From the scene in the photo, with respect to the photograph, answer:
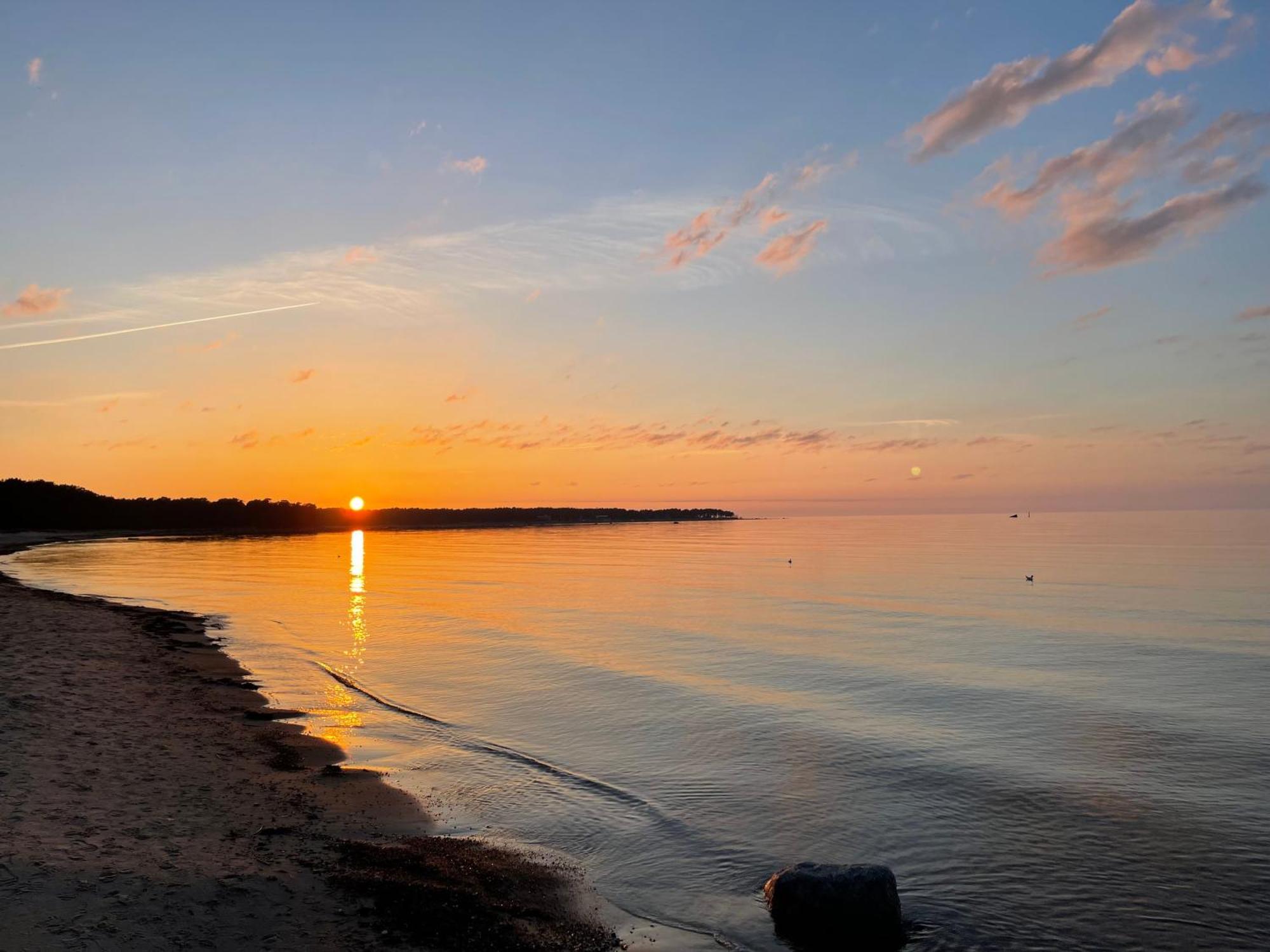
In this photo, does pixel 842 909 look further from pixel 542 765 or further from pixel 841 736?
pixel 841 736

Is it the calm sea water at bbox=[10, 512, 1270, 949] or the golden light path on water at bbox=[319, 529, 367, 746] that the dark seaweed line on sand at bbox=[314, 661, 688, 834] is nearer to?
the calm sea water at bbox=[10, 512, 1270, 949]

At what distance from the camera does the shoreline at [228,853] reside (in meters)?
10.2

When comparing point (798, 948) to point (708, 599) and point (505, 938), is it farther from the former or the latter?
point (708, 599)

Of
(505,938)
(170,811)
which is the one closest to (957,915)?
(505,938)

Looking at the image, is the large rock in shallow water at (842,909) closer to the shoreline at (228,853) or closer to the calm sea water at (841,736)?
the calm sea water at (841,736)

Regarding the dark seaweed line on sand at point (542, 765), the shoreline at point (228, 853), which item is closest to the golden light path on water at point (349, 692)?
the shoreline at point (228, 853)

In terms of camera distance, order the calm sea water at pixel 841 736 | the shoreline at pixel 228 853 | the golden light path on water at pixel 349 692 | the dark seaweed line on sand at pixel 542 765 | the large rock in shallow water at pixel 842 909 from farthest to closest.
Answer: the golden light path on water at pixel 349 692
the dark seaweed line on sand at pixel 542 765
the calm sea water at pixel 841 736
the large rock in shallow water at pixel 842 909
the shoreline at pixel 228 853

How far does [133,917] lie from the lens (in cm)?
1009

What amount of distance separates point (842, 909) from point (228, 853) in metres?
9.49

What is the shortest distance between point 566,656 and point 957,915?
85.6ft

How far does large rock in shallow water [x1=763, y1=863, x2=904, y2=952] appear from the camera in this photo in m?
11.4

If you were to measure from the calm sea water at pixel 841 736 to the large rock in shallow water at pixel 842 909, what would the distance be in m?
0.53

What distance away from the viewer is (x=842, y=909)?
11477 mm

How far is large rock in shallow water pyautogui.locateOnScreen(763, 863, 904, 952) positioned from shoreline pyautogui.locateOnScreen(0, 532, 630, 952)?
2691mm
